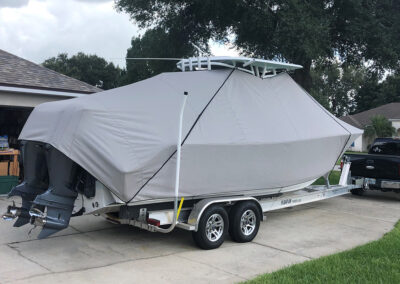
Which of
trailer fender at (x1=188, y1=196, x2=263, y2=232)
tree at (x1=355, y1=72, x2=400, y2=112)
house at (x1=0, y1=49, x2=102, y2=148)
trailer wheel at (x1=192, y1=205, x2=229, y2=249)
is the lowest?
trailer wheel at (x1=192, y1=205, x2=229, y2=249)

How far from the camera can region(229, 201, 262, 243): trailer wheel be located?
7512 mm

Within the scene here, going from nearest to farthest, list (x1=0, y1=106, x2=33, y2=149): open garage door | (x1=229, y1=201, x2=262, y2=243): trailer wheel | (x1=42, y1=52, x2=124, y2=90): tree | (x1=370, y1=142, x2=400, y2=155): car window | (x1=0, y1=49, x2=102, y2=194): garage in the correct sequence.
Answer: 1. (x1=229, y1=201, x2=262, y2=243): trailer wheel
2. (x1=0, y1=49, x2=102, y2=194): garage
3. (x1=370, y1=142, x2=400, y2=155): car window
4. (x1=0, y1=106, x2=33, y2=149): open garage door
5. (x1=42, y1=52, x2=124, y2=90): tree

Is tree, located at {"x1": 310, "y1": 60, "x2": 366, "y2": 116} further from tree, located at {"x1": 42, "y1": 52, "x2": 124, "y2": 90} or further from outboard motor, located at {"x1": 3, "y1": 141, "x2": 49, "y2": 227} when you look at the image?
outboard motor, located at {"x1": 3, "y1": 141, "x2": 49, "y2": 227}

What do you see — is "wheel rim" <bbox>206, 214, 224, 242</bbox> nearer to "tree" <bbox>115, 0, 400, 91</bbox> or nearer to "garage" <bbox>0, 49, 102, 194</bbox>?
"garage" <bbox>0, 49, 102, 194</bbox>

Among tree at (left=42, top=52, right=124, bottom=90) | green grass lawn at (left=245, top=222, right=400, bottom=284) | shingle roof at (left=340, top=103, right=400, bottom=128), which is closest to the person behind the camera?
green grass lawn at (left=245, top=222, right=400, bottom=284)

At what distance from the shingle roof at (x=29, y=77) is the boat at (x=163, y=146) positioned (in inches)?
203

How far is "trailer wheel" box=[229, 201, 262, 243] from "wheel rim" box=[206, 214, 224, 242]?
0.29 metres

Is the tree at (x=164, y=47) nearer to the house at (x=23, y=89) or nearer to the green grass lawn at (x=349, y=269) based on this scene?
the house at (x=23, y=89)

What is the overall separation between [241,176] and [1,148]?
313 inches

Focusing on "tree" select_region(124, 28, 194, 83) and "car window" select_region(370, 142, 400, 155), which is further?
"tree" select_region(124, 28, 194, 83)

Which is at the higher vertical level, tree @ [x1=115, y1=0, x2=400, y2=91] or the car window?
tree @ [x1=115, y1=0, x2=400, y2=91]

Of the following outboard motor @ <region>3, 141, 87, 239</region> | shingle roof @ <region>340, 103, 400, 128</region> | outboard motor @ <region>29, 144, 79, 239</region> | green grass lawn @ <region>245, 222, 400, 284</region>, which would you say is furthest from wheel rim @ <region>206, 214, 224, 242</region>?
shingle roof @ <region>340, 103, 400, 128</region>

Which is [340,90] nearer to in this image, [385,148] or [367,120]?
[367,120]

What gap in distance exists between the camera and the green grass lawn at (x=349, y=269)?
5.61 meters
